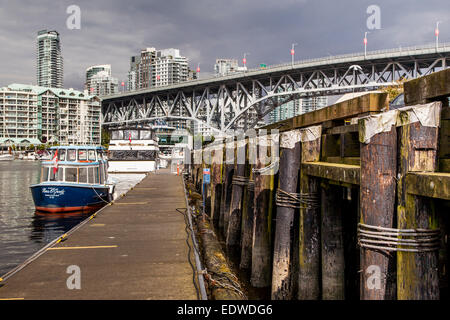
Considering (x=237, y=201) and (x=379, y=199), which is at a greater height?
(x=379, y=199)

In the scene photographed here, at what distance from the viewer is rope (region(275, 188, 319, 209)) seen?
7.87m

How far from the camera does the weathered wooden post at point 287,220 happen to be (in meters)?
8.32

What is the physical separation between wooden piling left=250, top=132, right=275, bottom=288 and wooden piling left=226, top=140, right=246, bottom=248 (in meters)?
3.42

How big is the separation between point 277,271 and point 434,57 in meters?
64.3

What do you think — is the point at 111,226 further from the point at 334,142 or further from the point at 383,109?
the point at 383,109

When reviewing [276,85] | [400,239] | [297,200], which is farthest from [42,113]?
[400,239]

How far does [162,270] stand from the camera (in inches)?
291

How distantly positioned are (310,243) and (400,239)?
3044mm

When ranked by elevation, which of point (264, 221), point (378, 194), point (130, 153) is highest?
point (130, 153)

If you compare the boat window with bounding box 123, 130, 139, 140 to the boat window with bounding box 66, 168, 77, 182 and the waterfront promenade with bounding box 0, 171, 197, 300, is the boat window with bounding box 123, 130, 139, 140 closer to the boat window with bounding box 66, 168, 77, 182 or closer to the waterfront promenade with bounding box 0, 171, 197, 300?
the boat window with bounding box 66, 168, 77, 182

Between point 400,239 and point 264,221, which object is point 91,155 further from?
point 400,239

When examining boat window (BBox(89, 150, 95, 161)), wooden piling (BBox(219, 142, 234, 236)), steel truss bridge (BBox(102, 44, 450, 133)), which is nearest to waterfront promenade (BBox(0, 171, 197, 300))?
wooden piling (BBox(219, 142, 234, 236))

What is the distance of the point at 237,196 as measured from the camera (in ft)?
45.9

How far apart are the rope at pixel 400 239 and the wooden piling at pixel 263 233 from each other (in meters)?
4.81
